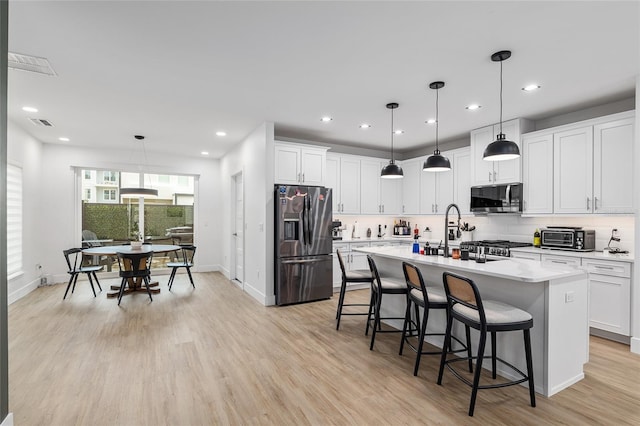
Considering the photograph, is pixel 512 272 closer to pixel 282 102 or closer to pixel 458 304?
pixel 458 304

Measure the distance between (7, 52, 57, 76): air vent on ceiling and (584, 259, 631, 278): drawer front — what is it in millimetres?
5906

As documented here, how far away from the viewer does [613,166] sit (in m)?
3.80

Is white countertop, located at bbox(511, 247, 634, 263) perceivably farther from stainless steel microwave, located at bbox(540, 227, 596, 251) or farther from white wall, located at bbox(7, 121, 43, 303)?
white wall, located at bbox(7, 121, 43, 303)

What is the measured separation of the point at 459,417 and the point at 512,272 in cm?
114

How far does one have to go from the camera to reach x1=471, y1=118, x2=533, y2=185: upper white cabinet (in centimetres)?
475

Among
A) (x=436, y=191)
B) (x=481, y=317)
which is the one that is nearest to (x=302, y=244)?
(x=436, y=191)

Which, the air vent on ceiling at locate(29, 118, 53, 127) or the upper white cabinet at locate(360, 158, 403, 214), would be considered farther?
the upper white cabinet at locate(360, 158, 403, 214)

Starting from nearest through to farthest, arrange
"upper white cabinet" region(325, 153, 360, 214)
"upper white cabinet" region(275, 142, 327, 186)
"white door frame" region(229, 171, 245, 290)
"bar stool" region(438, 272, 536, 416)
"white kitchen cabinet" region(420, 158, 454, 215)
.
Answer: "bar stool" region(438, 272, 536, 416)
"upper white cabinet" region(275, 142, 327, 186)
"white kitchen cabinet" region(420, 158, 454, 215)
"upper white cabinet" region(325, 153, 360, 214)
"white door frame" region(229, 171, 245, 290)

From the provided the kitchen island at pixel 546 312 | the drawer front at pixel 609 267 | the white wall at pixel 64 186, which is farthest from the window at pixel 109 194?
the drawer front at pixel 609 267

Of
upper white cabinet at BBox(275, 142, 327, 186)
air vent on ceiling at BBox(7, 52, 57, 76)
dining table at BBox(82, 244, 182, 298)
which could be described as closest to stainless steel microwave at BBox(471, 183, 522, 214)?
upper white cabinet at BBox(275, 142, 327, 186)

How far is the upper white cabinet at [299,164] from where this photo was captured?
5152 millimetres

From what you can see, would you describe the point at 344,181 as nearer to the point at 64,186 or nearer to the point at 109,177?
the point at 109,177

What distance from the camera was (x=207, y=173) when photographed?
787cm

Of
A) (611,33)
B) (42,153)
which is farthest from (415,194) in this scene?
(42,153)
